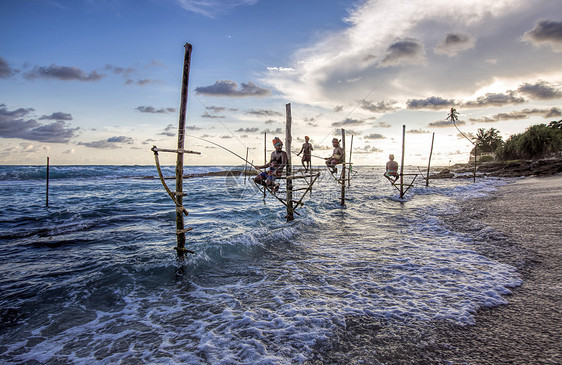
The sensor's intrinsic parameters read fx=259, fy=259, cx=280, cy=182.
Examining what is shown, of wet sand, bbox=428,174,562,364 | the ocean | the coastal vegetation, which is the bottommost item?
the ocean

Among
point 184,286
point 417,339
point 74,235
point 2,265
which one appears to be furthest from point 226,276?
point 74,235

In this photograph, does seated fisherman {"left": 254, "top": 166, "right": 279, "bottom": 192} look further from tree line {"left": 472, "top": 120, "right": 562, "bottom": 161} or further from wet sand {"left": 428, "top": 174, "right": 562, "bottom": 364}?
tree line {"left": 472, "top": 120, "right": 562, "bottom": 161}

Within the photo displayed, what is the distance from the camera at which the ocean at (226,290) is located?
4.23m

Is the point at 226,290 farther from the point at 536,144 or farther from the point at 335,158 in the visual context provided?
the point at 536,144

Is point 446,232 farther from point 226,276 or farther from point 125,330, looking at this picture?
point 125,330

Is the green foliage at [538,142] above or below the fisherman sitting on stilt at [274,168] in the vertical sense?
above

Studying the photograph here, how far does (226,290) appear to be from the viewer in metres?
6.25

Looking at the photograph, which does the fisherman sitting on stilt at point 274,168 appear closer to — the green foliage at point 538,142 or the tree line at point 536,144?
the tree line at point 536,144

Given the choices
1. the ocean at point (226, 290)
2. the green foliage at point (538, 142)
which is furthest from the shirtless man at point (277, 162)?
the green foliage at point (538, 142)

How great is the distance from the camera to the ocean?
13.9ft

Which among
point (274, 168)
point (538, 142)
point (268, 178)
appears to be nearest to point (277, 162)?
point (274, 168)

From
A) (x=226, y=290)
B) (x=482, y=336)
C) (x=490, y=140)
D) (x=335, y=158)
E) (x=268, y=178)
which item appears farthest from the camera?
(x=490, y=140)

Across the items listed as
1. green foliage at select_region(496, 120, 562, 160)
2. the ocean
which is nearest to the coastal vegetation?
green foliage at select_region(496, 120, 562, 160)

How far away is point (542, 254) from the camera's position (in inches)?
272
